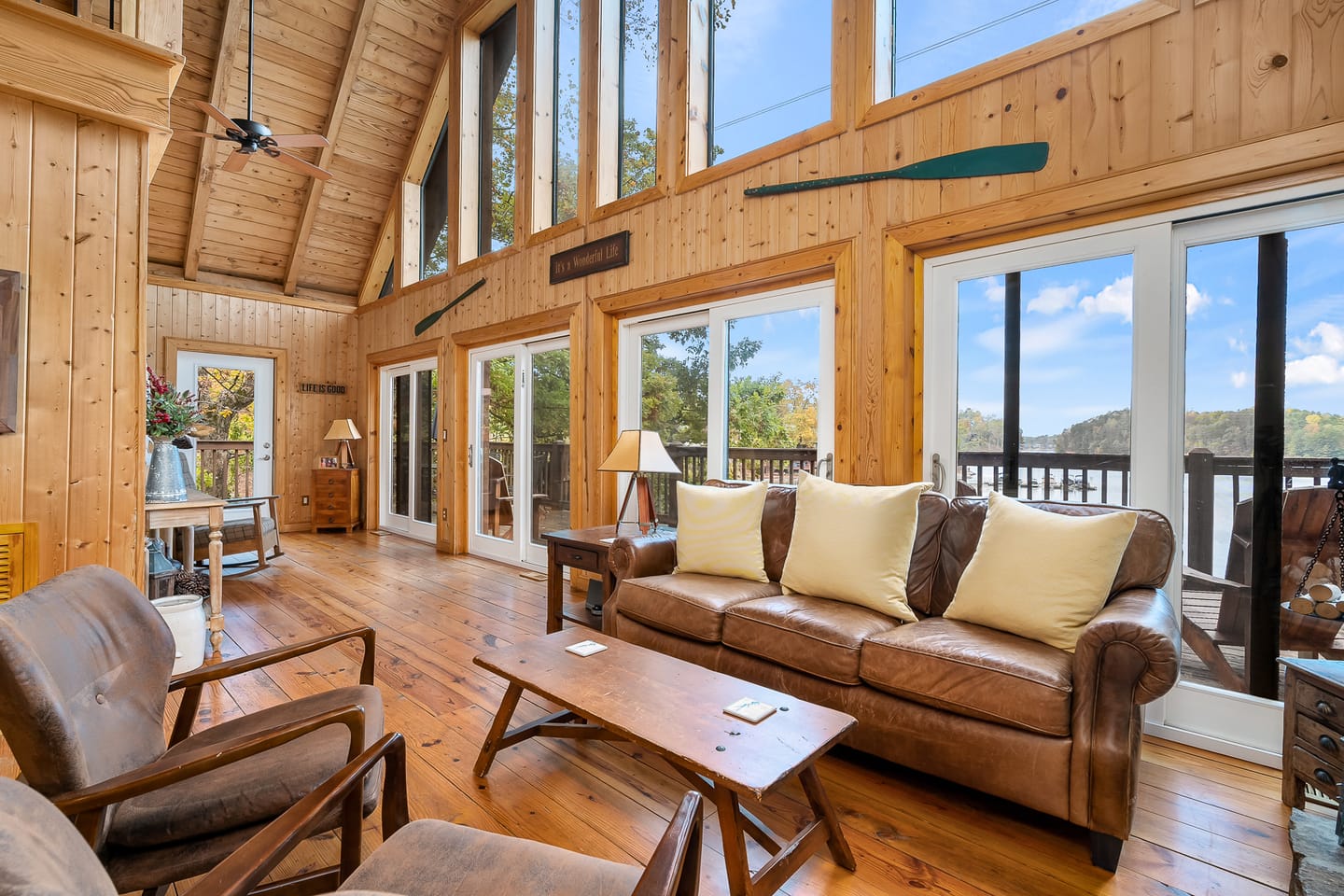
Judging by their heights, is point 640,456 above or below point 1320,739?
above

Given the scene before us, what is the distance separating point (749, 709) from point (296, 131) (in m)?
7.27

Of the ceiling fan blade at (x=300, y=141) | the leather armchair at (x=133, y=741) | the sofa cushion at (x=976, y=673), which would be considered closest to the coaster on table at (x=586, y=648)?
Result: the leather armchair at (x=133, y=741)

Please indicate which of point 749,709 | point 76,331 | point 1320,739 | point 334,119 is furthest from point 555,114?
point 1320,739

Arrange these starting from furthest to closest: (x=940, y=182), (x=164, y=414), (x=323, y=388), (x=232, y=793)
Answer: (x=323, y=388) < (x=164, y=414) < (x=940, y=182) < (x=232, y=793)

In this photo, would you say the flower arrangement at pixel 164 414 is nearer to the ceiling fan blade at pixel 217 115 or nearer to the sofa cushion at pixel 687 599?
the ceiling fan blade at pixel 217 115

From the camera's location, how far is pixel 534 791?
2.03 m

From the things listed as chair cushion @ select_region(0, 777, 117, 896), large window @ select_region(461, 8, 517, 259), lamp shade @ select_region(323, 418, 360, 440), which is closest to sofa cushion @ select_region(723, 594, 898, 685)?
chair cushion @ select_region(0, 777, 117, 896)

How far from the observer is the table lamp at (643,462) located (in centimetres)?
361

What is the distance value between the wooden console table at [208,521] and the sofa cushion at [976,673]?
320cm

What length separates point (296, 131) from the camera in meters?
6.32

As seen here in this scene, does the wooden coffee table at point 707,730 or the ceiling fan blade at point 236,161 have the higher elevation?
the ceiling fan blade at point 236,161

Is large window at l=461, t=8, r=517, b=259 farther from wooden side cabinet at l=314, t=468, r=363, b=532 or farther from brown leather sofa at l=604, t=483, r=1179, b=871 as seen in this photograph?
brown leather sofa at l=604, t=483, r=1179, b=871

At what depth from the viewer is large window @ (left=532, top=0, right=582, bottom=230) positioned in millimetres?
5027

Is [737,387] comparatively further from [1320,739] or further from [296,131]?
[296,131]
